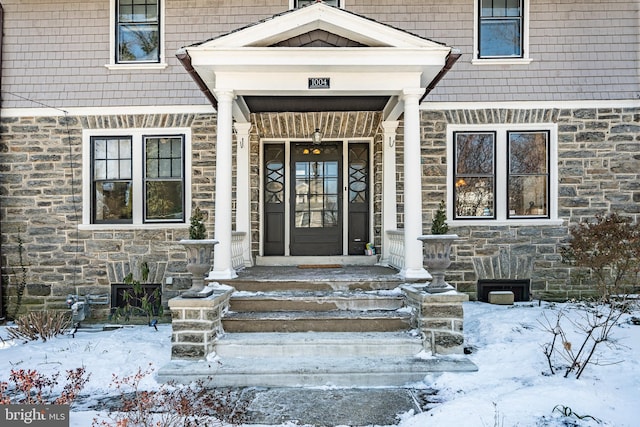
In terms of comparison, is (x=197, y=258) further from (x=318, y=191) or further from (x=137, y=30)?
(x=137, y=30)

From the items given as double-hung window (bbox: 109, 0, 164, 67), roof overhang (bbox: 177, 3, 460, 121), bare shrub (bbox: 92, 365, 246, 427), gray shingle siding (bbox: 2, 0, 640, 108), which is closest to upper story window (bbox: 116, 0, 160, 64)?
double-hung window (bbox: 109, 0, 164, 67)

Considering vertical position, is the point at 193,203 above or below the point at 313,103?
below

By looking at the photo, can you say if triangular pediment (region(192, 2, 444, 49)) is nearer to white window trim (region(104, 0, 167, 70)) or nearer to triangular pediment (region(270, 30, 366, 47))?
triangular pediment (region(270, 30, 366, 47))

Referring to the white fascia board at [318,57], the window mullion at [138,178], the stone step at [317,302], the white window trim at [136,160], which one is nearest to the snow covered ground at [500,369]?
the stone step at [317,302]

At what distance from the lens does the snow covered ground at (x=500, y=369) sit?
362 centimetres

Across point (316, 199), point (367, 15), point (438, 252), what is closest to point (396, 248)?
point (316, 199)

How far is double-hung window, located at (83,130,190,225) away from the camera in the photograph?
26.0ft

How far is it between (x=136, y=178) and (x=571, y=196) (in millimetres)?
7020

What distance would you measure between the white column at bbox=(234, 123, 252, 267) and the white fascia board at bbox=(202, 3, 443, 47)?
2178mm

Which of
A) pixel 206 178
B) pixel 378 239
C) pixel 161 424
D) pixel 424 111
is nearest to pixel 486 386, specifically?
pixel 161 424

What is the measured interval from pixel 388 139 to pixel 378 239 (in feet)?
5.42

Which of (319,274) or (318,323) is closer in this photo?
(318,323)

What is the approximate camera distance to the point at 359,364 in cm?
479

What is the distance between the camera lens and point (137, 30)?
315 inches
